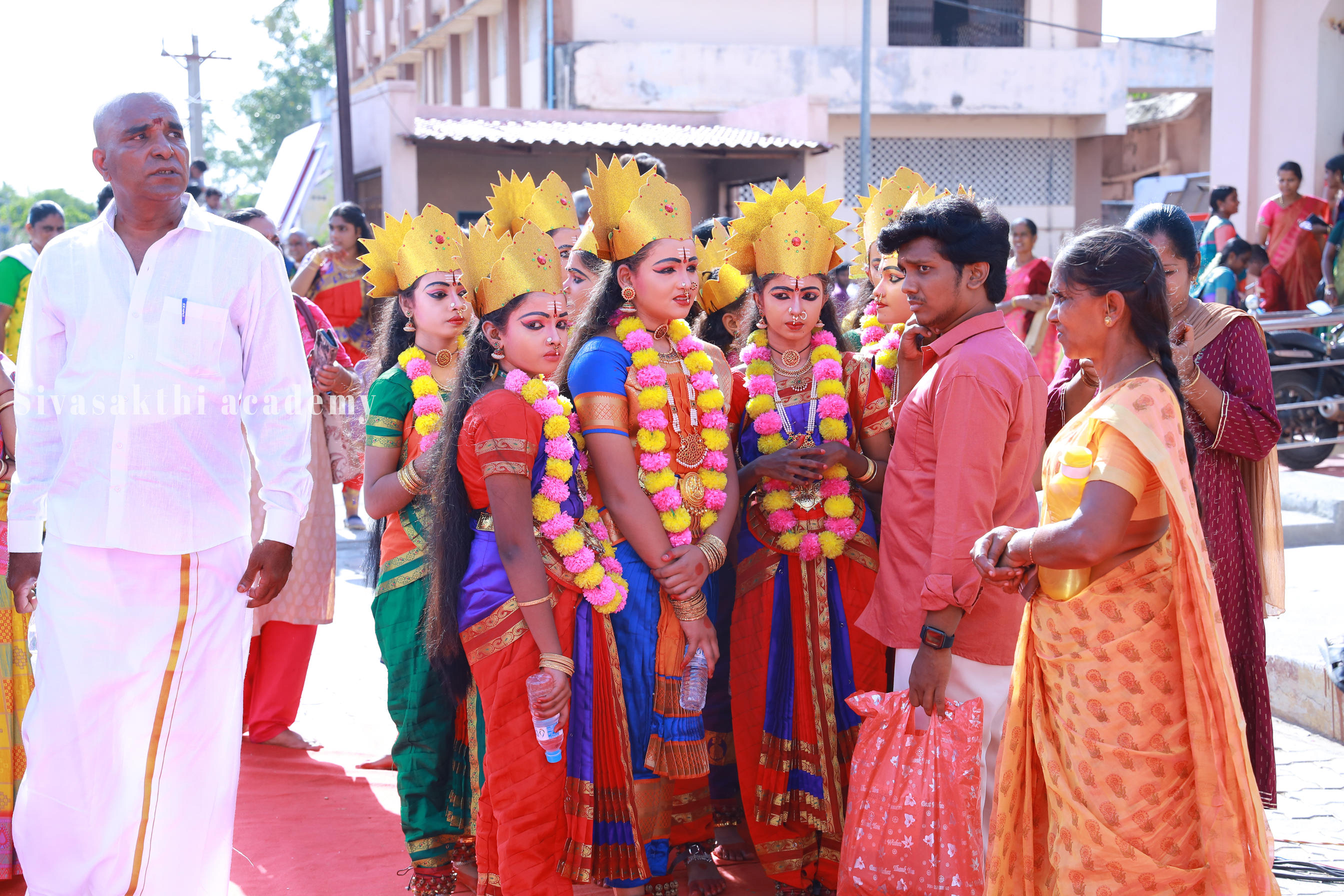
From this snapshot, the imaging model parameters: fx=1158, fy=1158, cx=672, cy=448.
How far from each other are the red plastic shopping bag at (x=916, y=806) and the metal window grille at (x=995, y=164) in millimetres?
18733

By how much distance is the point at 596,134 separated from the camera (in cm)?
1667

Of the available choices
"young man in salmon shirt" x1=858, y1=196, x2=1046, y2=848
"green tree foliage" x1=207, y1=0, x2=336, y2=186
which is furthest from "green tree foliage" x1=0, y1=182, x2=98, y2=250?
"young man in salmon shirt" x1=858, y1=196, x2=1046, y2=848

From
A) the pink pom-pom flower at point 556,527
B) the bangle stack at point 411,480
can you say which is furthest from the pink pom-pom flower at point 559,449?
the bangle stack at point 411,480

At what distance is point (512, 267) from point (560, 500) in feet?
2.23

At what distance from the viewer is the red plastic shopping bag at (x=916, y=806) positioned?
3008 millimetres

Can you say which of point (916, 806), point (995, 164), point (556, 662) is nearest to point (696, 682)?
point (556, 662)

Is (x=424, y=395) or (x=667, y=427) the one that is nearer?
(x=667, y=427)

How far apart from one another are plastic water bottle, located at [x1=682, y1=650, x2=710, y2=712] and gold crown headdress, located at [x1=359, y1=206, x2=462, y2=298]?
1.55 meters

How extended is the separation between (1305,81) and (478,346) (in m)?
10.7

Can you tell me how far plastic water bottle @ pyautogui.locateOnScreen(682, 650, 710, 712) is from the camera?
11.3 ft

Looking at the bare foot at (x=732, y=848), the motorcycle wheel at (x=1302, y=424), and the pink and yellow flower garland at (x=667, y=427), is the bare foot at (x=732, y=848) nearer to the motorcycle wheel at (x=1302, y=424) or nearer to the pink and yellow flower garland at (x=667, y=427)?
the pink and yellow flower garland at (x=667, y=427)

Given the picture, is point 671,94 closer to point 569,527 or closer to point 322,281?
point 322,281

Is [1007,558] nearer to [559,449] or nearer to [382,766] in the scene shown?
[559,449]

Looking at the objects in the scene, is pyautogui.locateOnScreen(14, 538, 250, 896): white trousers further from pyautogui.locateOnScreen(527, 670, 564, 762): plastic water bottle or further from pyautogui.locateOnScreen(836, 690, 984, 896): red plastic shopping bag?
pyautogui.locateOnScreen(836, 690, 984, 896): red plastic shopping bag
